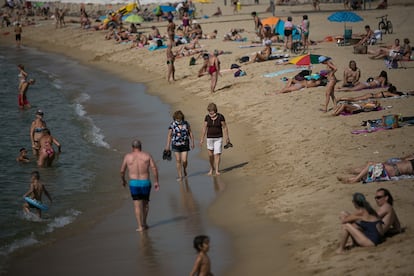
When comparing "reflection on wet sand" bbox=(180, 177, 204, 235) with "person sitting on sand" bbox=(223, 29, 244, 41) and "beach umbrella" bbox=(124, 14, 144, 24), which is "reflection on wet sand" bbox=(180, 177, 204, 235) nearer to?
"person sitting on sand" bbox=(223, 29, 244, 41)

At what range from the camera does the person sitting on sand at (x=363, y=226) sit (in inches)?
378

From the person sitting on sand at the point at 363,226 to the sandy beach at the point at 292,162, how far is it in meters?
0.12

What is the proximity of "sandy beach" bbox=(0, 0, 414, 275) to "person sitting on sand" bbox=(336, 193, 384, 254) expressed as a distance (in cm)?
12

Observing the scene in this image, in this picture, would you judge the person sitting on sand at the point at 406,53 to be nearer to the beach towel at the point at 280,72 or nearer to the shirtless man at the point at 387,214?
the beach towel at the point at 280,72

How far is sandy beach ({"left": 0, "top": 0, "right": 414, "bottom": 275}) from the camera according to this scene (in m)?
10.1

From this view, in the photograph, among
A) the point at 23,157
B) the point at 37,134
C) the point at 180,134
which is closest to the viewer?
the point at 180,134

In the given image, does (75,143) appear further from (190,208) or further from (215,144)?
(190,208)

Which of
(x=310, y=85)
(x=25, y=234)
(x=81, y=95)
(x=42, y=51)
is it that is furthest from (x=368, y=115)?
(x=42, y=51)

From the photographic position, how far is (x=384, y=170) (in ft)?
40.5

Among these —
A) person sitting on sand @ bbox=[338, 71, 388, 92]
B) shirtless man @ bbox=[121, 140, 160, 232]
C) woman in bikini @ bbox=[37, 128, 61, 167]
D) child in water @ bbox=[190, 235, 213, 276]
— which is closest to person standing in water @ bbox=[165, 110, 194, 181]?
shirtless man @ bbox=[121, 140, 160, 232]

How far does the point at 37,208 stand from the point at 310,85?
33.8ft

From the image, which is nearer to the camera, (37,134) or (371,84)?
(37,134)

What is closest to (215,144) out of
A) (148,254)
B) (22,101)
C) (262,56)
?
(148,254)

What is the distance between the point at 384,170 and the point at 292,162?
9.83ft
